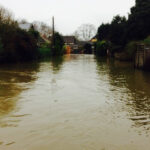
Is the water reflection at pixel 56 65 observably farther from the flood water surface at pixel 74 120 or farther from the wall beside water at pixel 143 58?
the flood water surface at pixel 74 120

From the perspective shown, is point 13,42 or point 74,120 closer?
point 74,120

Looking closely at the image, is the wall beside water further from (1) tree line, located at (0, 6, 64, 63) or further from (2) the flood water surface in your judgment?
(1) tree line, located at (0, 6, 64, 63)

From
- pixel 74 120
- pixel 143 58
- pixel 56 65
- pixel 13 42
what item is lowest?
pixel 74 120

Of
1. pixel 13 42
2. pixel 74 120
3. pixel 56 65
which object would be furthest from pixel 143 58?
pixel 13 42

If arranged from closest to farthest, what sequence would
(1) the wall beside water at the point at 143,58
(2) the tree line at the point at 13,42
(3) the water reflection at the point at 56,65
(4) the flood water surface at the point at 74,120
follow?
1. (4) the flood water surface at the point at 74,120
2. (1) the wall beside water at the point at 143,58
3. (3) the water reflection at the point at 56,65
4. (2) the tree line at the point at 13,42

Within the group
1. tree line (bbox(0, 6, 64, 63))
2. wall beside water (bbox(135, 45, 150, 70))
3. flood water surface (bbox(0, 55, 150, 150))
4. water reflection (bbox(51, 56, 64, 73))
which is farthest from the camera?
tree line (bbox(0, 6, 64, 63))

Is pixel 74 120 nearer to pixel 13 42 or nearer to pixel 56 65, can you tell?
pixel 56 65

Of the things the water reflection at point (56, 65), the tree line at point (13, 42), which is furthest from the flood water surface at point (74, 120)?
the tree line at point (13, 42)

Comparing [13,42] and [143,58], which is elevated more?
[13,42]

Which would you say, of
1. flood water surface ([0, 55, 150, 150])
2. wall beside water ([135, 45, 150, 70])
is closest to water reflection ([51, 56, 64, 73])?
wall beside water ([135, 45, 150, 70])

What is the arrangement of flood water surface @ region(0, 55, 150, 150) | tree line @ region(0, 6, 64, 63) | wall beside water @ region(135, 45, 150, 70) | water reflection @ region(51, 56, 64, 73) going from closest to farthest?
flood water surface @ region(0, 55, 150, 150) → wall beside water @ region(135, 45, 150, 70) → water reflection @ region(51, 56, 64, 73) → tree line @ region(0, 6, 64, 63)

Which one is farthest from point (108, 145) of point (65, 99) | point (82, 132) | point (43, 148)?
point (65, 99)

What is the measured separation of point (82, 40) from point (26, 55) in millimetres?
75186

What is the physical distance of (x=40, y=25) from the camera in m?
84.7
